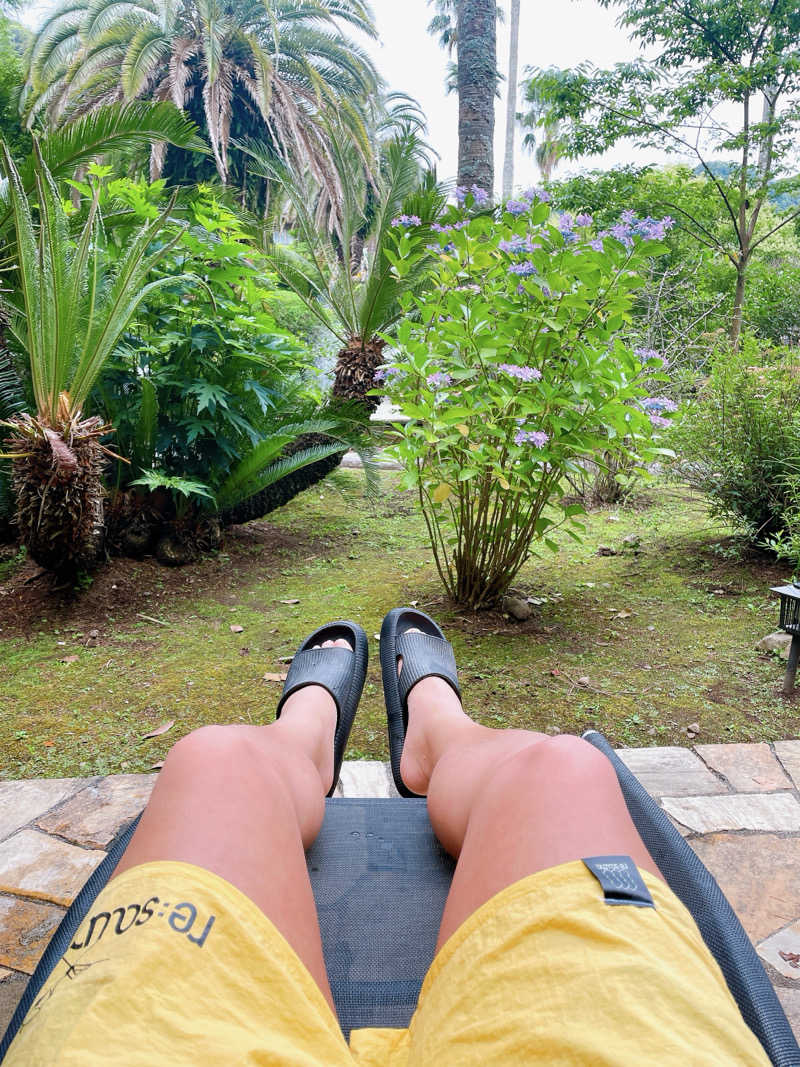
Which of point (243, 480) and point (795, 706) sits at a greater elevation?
point (243, 480)

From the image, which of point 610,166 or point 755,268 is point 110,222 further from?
point 755,268

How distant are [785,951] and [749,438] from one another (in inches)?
116

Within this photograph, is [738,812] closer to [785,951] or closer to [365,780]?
[785,951]

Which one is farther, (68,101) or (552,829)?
(68,101)

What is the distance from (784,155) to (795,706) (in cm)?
678

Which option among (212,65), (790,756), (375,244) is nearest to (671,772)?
(790,756)

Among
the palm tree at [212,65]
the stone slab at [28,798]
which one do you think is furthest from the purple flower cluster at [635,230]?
the palm tree at [212,65]

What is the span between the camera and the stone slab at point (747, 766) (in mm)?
1690

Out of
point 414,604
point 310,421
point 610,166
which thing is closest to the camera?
point 414,604

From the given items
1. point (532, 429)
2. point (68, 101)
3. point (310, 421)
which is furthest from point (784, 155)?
point (68, 101)

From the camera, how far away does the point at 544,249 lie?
227 cm

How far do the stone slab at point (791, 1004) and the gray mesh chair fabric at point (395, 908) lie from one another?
1.15 ft

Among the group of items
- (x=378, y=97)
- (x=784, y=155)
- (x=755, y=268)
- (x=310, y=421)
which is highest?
(x=378, y=97)

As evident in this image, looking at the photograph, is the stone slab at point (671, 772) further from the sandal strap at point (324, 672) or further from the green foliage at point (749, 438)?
the green foliage at point (749, 438)
